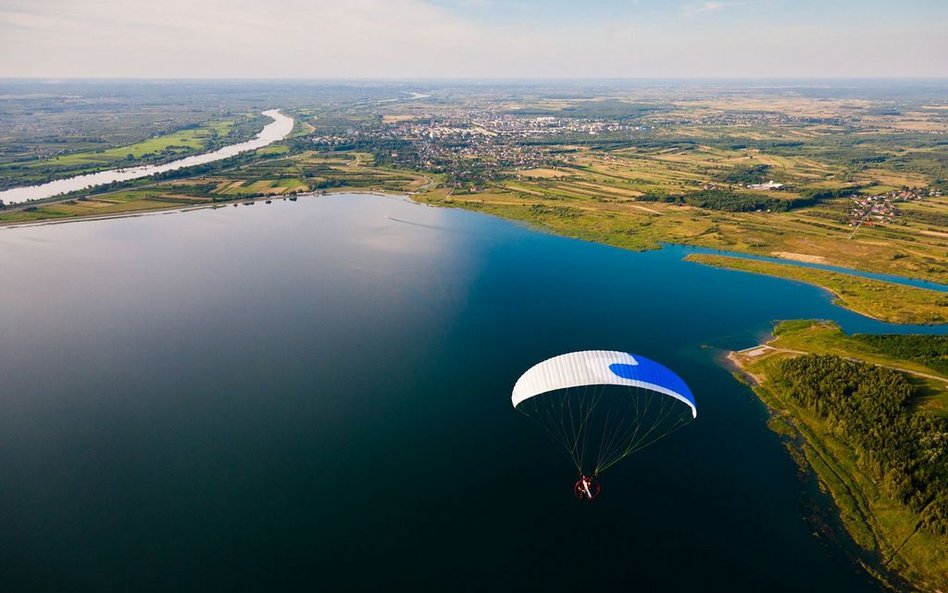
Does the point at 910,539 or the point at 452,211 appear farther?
the point at 452,211

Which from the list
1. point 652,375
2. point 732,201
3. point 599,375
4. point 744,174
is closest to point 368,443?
point 599,375

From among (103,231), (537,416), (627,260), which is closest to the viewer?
(537,416)

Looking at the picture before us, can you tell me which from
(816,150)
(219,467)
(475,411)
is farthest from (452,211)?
(816,150)

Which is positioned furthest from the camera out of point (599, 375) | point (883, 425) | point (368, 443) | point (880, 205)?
point (880, 205)

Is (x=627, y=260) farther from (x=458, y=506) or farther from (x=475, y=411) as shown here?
(x=458, y=506)

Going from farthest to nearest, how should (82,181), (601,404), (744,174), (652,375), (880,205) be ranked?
(744,174) → (82,181) → (880,205) → (601,404) → (652,375)

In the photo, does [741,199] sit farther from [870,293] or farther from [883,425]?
[883,425]

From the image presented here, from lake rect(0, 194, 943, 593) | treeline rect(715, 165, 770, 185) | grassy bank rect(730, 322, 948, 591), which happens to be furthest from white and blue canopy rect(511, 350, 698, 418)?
treeline rect(715, 165, 770, 185)
